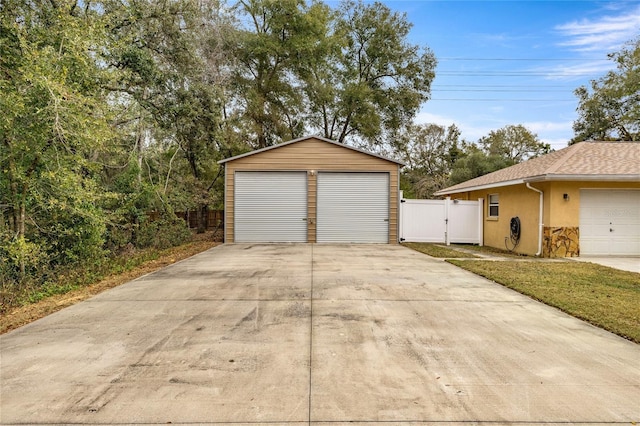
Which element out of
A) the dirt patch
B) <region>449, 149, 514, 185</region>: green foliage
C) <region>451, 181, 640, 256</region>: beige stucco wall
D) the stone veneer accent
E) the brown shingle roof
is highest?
<region>449, 149, 514, 185</region>: green foliage

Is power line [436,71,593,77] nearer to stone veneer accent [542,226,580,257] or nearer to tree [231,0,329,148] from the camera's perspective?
tree [231,0,329,148]

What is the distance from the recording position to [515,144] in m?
32.6

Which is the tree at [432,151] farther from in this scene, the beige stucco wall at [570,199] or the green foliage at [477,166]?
the beige stucco wall at [570,199]

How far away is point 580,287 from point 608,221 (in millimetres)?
5677

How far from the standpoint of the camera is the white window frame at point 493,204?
1286cm

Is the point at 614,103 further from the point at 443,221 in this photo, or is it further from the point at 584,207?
the point at 584,207

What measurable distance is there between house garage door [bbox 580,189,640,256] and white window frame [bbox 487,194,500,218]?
9.75 feet

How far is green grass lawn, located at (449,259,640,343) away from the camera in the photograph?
4.26m

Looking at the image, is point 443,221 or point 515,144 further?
point 515,144

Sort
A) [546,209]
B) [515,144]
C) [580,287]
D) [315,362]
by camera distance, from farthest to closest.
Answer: [515,144], [546,209], [580,287], [315,362]

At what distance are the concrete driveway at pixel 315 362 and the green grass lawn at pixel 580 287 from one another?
0.28 m

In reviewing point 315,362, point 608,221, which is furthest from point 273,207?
point 315,362

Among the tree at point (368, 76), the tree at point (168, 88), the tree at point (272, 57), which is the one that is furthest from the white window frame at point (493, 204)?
the tree at point (272, 57)

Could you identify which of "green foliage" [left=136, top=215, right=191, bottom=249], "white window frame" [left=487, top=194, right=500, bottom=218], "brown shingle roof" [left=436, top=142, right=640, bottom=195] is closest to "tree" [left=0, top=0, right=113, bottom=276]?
"green foliage" [left=136, top=215, right=191, bottom=249]
